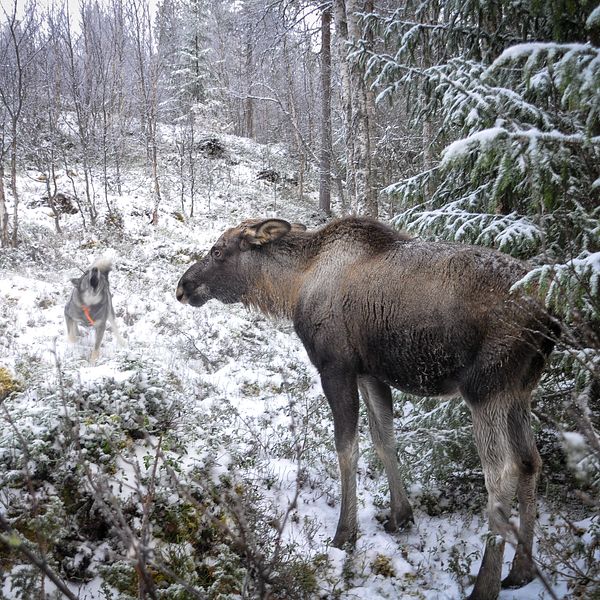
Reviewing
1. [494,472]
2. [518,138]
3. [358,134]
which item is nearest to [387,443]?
[494,472]

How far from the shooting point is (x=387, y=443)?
4.34 meters

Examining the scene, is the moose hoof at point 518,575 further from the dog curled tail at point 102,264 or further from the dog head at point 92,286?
the dog curled tail at point 102,264

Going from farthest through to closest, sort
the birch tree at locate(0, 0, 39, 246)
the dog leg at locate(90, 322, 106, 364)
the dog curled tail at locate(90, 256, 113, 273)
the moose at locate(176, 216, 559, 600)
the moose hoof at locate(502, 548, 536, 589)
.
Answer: the birch tree at locate(0, 0, 39, 246), the dog curled tail at locate(90, 256, 113, 273), the dog leg at locate(90, 322, 106, 364), the moose hoof at locate(502, 548, 536, 589), the moose at locate(176, 216, 559, 600)

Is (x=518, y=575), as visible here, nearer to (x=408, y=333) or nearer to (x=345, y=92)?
(x=408, y=333)

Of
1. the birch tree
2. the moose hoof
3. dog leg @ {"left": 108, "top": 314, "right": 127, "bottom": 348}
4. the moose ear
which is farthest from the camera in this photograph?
the birch tree

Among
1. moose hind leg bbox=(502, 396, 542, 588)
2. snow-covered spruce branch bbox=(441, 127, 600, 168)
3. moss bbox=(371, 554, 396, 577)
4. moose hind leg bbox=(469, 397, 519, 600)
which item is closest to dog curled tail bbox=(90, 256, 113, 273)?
moss bbox=(371, 554, 396, 577)

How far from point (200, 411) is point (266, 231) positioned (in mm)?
2401

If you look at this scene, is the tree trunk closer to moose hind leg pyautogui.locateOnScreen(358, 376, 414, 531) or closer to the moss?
moose hind leg pyautogui.locateOnScreen(358, 376, 414, 531)

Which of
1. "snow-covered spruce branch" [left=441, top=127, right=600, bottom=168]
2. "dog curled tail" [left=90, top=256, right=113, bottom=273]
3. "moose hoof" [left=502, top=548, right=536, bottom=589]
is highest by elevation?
"snow-covered spruce branch" [left=441, top=127, right=600, bottom=168]

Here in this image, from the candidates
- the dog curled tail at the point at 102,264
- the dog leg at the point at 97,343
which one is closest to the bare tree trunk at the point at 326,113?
the dog curled tail at the point at 102,264

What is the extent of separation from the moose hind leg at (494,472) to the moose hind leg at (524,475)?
0.07 metres

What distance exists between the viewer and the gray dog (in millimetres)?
7402

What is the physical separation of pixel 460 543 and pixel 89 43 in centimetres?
2094

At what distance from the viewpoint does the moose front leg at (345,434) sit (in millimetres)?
3801
